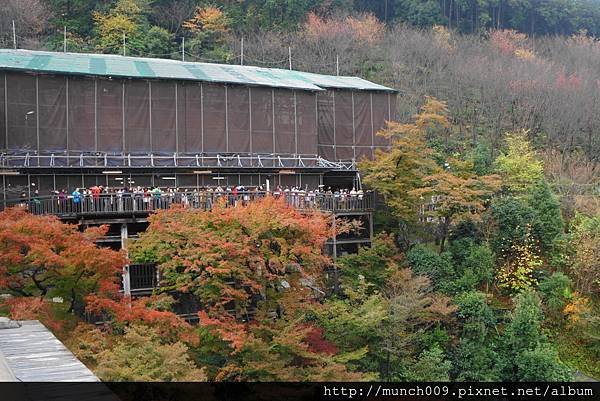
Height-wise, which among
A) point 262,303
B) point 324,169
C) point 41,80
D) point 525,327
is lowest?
point 525,327

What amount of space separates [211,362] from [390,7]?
58355mm

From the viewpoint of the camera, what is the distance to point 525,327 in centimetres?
2462

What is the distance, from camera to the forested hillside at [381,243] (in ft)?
59.7

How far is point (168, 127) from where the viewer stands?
3156cm

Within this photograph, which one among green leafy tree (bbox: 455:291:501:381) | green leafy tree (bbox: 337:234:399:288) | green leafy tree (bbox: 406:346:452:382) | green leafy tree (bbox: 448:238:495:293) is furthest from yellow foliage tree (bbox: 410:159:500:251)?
green leafy tree (bbox: 406:346:452:382)

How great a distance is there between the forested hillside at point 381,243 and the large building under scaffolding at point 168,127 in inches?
154

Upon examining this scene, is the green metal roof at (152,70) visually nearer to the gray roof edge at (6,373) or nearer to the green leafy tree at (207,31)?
the green leafy tree at (207,31)

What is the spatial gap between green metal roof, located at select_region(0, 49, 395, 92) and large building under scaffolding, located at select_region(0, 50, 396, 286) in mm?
82

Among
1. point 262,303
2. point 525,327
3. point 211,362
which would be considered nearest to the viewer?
point 211,362

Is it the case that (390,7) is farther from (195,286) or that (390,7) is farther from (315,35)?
(195,286)

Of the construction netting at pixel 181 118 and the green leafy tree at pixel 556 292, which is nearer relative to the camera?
the green leafy tree at pixel 556 292

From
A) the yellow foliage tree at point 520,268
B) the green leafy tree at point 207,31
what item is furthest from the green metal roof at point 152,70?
the green leafy tree at point 207,31

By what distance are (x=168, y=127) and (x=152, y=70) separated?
3379mm

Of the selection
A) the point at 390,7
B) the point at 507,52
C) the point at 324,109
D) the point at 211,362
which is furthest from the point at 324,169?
the point at 390,7
